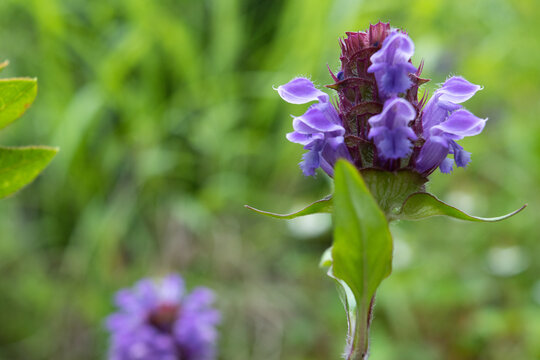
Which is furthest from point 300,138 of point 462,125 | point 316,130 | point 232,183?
point 232,183

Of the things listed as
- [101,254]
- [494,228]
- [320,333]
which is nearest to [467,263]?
[494,228]

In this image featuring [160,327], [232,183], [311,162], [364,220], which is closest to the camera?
[364,220]

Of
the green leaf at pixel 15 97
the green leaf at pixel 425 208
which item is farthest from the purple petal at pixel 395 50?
the green leaf at pixel 15 97

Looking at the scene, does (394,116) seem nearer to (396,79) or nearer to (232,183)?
(396,79)

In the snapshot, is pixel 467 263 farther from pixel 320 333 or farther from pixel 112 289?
pixel 112 289

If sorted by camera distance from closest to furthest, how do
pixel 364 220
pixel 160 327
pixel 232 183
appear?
pixel 364 220 < pixel 160 327 < pixel 232 183

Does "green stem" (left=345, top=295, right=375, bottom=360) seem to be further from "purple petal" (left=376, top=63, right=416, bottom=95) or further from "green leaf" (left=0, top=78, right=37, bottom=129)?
"green leaf" (left=0, top=78, right=37, bottom=129)

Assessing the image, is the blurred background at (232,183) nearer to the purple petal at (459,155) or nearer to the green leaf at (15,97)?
the purple petal at (459,155)
